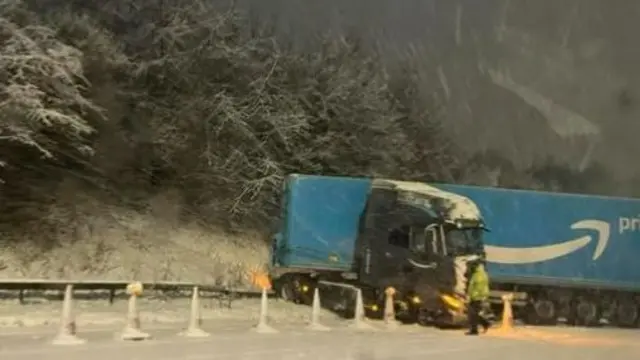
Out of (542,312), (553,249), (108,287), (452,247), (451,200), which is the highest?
(451,200)

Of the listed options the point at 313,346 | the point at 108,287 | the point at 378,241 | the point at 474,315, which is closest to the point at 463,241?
the point at 378,241

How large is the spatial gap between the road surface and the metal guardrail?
11.5 ft

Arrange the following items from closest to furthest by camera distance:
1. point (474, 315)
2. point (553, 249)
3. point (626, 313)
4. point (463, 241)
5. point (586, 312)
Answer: point (474, 315) < point (463, 241) < point (553, 249) < point (586, 312) < point (626, 313)

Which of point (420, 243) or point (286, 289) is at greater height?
point (420, 243)

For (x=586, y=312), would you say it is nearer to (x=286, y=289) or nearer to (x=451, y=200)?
(x=451, y=200)

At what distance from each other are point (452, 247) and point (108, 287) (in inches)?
329

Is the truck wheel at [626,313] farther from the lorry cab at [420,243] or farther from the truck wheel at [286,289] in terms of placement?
the truck wheel at [286,289]

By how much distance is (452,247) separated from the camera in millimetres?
25016

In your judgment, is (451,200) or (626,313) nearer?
(451,200)

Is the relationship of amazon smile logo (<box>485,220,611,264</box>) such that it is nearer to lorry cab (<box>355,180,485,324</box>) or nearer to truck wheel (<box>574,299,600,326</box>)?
truck wheel (<box>574,299,600,326</box>)

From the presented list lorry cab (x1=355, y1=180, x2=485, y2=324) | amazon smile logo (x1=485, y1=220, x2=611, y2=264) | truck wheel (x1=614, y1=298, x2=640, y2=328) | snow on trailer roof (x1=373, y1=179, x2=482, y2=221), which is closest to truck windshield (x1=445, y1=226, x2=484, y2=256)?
lorry cab (x1=355, y1=180, x2=485, y2=324)

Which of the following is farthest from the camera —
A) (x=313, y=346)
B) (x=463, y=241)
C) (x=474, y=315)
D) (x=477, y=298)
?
(x=463, y=241)

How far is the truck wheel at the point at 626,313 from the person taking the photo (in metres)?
30.0

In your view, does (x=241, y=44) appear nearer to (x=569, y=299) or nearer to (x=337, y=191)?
(x=337, y=191)
